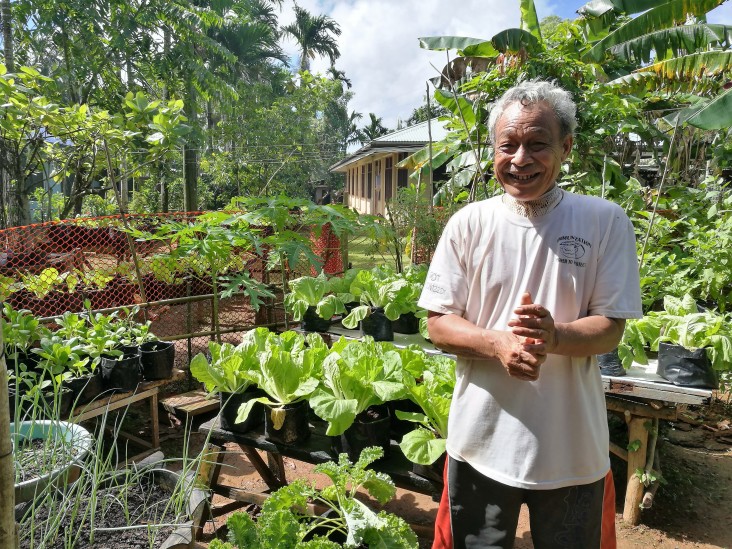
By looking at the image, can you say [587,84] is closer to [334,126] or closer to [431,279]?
[431,279]

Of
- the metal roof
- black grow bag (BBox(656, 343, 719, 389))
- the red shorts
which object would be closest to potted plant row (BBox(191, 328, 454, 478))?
the red shorts

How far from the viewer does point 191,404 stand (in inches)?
162

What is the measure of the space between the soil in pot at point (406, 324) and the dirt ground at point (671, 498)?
1.12 m

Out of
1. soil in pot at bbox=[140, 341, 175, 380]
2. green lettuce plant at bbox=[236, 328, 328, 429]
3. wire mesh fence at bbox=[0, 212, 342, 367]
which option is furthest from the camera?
wire mesh fence at bbox=[0, 212, 342, 367]

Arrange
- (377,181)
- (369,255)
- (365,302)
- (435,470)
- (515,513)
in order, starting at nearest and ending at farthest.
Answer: (515,513)
(435,470)
(365,302)
(369,255)
(377,181)

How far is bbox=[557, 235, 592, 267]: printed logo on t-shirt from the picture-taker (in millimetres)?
1551

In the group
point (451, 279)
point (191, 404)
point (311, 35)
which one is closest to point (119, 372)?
point (191, 404)

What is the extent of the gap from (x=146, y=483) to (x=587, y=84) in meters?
6.36

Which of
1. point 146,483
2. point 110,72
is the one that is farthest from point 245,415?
point 110,72

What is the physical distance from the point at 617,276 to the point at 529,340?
1.09 ft

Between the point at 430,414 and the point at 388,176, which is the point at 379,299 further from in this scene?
the point at 388,176

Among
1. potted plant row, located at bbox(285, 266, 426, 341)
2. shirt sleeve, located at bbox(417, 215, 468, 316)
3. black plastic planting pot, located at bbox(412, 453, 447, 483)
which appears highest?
shirt sleeve, located at bbox(417, 215, 468, 316)

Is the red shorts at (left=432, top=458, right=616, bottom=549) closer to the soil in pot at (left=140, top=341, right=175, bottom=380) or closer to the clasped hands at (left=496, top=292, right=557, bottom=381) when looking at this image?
the clasped hands at (left=496, top=292, right=557, bottom=381)

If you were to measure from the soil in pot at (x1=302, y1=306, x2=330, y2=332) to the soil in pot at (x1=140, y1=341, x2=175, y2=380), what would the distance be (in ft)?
3.13
